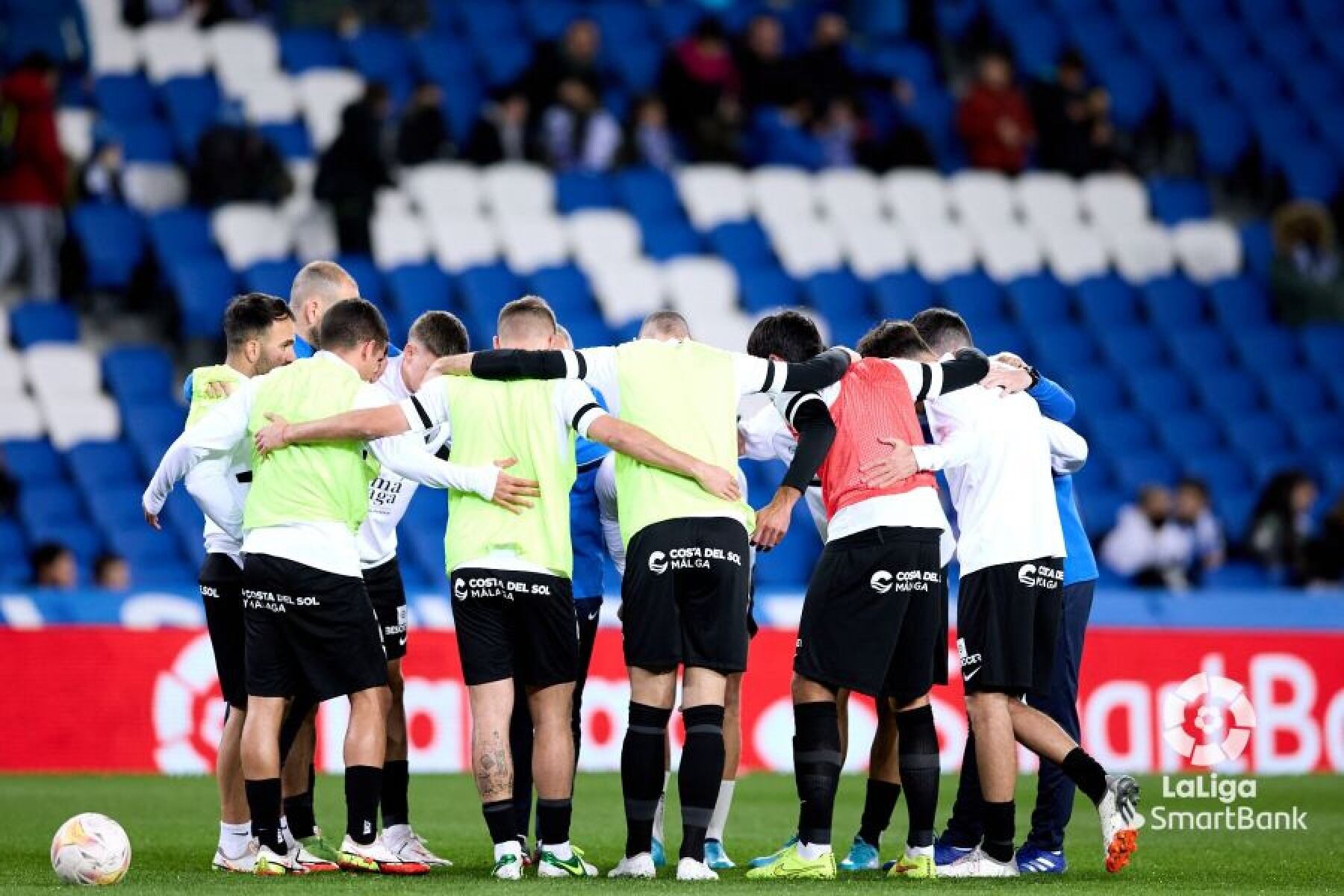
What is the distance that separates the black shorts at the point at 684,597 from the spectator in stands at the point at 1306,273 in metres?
13.7

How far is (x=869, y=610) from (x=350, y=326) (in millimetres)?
2453

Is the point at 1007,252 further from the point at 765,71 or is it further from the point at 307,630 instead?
the point at 307,630

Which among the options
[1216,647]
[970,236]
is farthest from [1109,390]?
[1216,647]

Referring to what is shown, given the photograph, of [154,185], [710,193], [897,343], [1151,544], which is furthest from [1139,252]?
[897,343]

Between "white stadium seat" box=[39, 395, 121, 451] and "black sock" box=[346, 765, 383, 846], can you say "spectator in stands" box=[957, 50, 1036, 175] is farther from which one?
"black sock" box=[346, 765, 383, 846]

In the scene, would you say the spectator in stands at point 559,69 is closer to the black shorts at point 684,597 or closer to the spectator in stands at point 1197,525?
the spectator in stands at point 1197,525

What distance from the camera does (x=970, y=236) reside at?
66.8ft

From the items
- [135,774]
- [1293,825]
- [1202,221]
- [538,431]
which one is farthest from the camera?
[1202,221]

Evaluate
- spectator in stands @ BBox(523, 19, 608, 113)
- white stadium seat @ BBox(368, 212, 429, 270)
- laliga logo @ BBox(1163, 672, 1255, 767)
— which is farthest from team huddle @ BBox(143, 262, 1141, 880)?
spectator in stands @ BBox(523, 19, 608, 113)

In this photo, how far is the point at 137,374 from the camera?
16.9 metres

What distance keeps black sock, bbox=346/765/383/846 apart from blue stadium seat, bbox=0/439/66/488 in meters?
8.70

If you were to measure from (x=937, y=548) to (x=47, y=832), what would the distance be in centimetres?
458

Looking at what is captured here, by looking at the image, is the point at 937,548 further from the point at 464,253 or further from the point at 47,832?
the point at 464,253

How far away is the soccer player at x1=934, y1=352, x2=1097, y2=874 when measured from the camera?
8797mm
